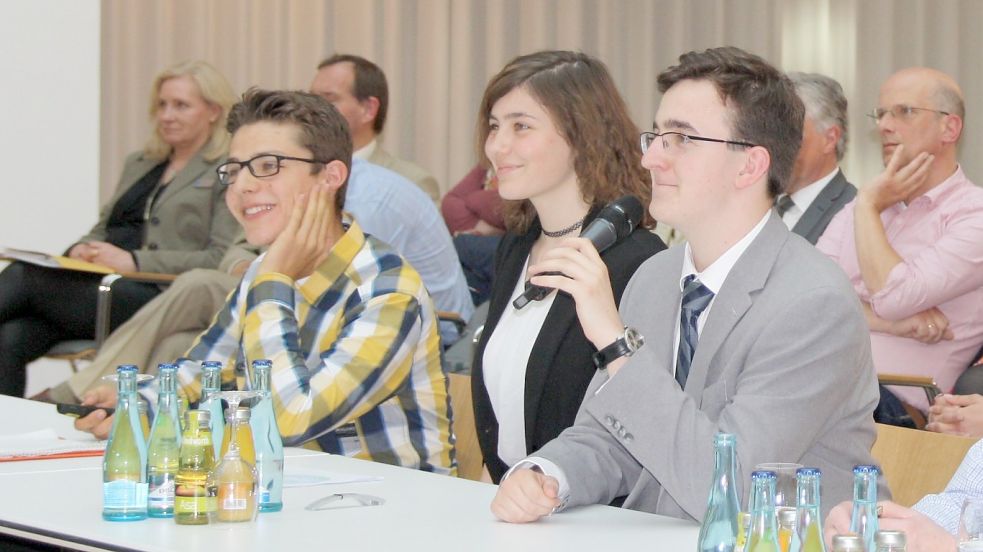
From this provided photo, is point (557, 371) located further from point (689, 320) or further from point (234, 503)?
point (234, 503)

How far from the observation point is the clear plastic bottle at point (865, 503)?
1.44 m

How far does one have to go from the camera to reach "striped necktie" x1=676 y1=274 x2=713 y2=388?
2.19 m

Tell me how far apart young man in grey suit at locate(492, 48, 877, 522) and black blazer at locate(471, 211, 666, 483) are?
1.04 ft

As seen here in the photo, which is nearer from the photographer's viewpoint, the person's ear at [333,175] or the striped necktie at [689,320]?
the striped necktie at [689,320]

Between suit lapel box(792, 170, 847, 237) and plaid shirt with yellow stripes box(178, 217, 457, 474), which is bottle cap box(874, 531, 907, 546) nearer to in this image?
plaid shirt with yellow stripes box(178, 217, 457, 474)

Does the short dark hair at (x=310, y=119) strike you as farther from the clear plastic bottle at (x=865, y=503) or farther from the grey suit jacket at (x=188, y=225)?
the grey suit jacket at (x=188, y=225)

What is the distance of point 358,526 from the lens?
1.82 meters

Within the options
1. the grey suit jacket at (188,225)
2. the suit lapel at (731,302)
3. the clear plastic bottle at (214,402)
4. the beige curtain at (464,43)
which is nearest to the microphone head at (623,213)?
the suit lapel at (731,302)

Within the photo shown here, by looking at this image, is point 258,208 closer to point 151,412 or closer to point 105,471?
point 151,412

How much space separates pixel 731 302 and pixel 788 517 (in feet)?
2.31

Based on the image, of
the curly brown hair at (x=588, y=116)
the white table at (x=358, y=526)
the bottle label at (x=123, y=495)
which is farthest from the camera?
the curly brown hair at (x=588, y=116)

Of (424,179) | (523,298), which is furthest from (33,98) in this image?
(523,298)

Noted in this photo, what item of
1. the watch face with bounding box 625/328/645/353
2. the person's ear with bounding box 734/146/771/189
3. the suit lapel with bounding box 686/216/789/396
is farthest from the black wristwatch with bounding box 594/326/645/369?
the person's ear with bounding box 734/146/771/189

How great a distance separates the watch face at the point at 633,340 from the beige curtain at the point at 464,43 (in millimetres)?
4662
